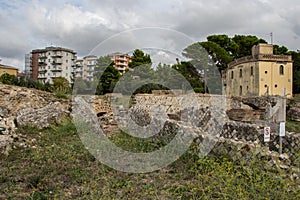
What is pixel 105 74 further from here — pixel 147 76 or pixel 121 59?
pixel 121 59

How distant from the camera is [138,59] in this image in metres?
7.58

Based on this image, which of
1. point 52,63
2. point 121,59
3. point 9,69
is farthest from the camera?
point 52,63

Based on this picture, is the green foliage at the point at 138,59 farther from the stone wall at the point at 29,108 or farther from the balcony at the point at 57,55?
the balcony at the point at 57,55

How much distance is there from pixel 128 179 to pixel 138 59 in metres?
3.70

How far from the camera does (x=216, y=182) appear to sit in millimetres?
3482

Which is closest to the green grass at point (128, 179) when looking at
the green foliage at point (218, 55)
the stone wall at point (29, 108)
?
the stone wall at point (29, 108)

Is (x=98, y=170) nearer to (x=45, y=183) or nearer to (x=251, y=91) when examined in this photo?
(x=45, y=183)

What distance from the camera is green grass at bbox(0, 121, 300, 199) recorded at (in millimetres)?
3340

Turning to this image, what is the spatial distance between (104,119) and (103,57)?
13.9 ft

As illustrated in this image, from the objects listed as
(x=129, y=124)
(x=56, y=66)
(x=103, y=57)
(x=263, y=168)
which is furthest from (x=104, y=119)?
(x=56, y=66)

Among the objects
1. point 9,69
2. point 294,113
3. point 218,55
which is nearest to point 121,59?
point 294,113

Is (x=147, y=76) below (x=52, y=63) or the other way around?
below

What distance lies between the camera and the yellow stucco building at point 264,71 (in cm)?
2880

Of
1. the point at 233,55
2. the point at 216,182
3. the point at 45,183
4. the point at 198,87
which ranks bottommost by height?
the point at 45,183
